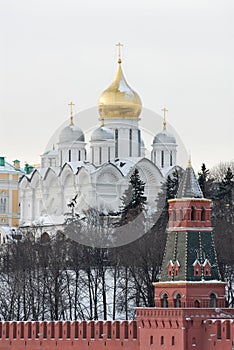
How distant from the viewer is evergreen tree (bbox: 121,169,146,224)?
7062 centimetres

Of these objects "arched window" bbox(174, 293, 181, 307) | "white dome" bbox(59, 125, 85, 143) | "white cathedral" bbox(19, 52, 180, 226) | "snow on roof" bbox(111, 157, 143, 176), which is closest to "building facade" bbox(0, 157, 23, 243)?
"white cathedral" bbox(19, 52, 180, 226)

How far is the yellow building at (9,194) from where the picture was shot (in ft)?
315

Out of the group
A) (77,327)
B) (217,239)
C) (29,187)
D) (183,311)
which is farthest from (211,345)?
(29,187)

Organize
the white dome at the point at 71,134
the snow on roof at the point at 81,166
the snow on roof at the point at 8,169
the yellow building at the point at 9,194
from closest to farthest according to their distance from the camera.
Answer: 1. the snow on roof at the point at 81,166
2. the white dome at the point at 71,134
3. the yellow building at the point at 9,194
4. the snow on roof at the point at 8,169

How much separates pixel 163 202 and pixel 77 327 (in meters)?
24.0

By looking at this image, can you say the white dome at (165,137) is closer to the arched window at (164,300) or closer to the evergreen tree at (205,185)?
the evergreen tree at (205,185)

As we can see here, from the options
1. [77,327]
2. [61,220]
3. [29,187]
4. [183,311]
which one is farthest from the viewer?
[29,187]

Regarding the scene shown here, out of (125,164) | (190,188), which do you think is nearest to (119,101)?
(125,164)

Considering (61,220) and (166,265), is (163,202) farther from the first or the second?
(166,265)

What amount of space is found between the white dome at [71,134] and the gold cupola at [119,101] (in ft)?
5.92

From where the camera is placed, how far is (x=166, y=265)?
4456 cm

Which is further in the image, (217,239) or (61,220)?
(61,220)

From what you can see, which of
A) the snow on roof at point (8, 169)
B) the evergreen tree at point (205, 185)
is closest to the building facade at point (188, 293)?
the evergreen tree at point (205, 185)

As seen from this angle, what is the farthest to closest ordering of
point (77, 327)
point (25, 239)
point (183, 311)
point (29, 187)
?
point (29, 187), point (25, 239), point (77, 327), point (183, 311)
